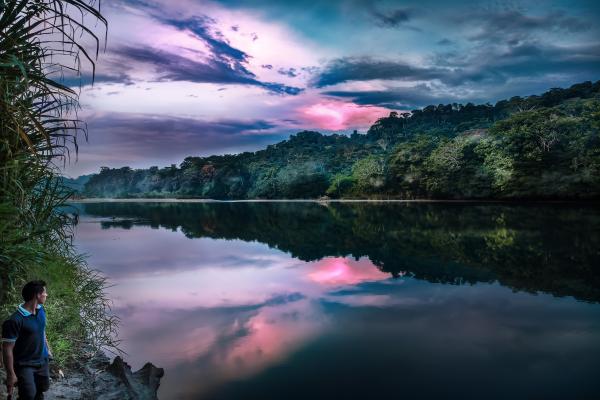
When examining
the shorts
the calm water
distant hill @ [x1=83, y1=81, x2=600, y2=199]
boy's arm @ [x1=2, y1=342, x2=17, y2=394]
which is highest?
distant hill @ [x1=83, y1=81, x2=600, y2=199]

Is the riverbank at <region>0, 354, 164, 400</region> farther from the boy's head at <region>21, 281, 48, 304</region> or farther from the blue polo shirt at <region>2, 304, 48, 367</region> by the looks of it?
the boy's head at <region>21, 281, 48, 304</region>

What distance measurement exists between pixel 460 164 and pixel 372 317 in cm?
5037

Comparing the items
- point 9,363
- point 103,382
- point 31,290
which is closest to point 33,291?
point 31,290

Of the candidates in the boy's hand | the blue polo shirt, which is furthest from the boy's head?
the boy's hand

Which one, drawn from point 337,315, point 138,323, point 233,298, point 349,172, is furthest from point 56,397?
point 349,172

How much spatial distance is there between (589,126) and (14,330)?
54.5 m

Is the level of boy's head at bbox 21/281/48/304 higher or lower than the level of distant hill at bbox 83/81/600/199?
lower

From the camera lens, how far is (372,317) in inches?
424

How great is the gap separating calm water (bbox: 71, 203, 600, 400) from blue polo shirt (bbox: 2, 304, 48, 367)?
2.74m

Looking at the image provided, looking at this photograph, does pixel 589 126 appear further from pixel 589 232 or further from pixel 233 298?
pixel 233 298

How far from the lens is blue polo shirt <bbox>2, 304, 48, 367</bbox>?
4023 millimetres

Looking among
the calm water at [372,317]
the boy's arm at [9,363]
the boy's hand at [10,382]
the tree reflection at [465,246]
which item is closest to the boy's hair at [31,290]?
the boy's arm at [9,363]

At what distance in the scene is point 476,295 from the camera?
1280cm

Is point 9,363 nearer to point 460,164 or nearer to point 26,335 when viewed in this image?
point 26,335
